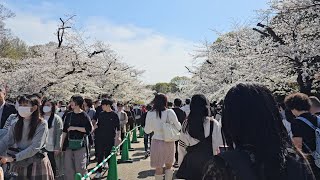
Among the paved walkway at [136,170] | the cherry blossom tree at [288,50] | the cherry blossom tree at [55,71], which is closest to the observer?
the paved walkway at [136,170]

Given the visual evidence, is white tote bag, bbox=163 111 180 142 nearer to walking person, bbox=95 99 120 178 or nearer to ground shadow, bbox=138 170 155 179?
walking person, bbox=95 99 120 178

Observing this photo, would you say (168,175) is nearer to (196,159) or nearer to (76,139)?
(76,139)

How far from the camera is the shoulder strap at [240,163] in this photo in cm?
157

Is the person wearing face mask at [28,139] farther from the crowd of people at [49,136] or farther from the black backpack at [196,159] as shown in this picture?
the black backpack at [196,159]

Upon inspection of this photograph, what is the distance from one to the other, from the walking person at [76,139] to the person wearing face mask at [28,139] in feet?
7.30

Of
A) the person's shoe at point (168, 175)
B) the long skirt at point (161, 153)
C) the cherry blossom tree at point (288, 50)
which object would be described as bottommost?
the person's shoe at point (168, 175)

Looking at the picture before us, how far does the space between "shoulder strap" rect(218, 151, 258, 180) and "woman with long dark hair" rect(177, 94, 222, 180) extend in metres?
3.15

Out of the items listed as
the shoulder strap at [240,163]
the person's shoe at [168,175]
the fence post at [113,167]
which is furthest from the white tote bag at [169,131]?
the shoulder strap at [240,163]

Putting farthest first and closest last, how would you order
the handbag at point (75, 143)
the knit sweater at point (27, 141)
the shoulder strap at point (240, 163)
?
the handbag at point (75, 143)
the knit sweater at point (27, 141)
the shoulder strap at point (240, 163)

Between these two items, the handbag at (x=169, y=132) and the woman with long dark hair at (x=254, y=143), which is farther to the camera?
the handbag at (x=169, y=132)

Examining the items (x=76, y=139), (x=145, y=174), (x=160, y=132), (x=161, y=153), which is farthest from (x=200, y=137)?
(x=145, y=174)

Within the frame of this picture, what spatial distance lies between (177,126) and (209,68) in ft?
76.6

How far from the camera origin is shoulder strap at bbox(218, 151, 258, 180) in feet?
5.16

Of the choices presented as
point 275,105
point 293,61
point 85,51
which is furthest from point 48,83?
point 275,105
